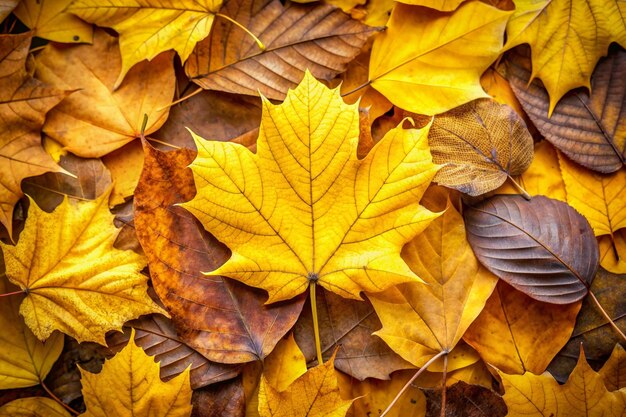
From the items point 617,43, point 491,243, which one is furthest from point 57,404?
point 617,43

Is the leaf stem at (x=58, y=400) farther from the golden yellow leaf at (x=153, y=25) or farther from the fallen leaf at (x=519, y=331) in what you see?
the fallen leaf at (x=519, y=331)

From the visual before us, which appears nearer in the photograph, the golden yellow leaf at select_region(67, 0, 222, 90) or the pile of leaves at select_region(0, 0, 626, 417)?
the pile of leaves at select_region(0, 0, 626, 417)

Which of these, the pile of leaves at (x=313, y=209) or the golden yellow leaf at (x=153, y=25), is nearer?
the pile of leaves at (x=313, y=209)

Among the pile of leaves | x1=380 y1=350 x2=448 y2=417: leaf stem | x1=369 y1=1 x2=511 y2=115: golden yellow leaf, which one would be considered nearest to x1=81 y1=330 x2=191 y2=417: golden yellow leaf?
the pile of leaves

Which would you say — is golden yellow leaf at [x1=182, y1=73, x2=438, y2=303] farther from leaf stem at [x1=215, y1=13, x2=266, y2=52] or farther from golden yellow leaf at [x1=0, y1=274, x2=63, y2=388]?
golden yellow leaf at [x1=0, y1=274, x2=63, y2=388]

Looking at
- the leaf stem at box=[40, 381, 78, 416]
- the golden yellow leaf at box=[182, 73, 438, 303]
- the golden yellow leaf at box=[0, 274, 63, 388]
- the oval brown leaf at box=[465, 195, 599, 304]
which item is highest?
the golden yellow leaf at box=[182, 73, 438, 303]

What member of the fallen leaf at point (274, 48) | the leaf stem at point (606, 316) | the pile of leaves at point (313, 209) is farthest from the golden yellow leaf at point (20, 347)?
the leaf stem at point (606, 316)
